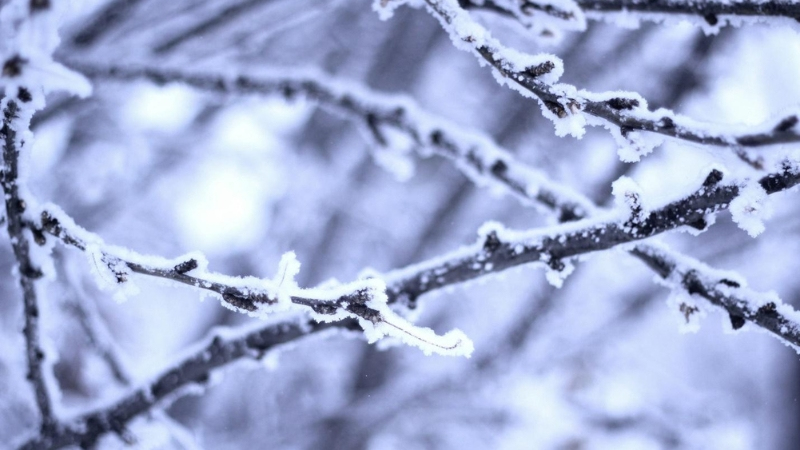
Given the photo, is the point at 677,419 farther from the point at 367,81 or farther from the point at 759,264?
the point at 367,81

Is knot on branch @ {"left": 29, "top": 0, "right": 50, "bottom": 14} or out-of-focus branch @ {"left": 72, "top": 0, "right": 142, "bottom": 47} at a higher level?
out-of-focus branch @ {"left": 72, "top": 0, "right": 142, "bottom": 47}

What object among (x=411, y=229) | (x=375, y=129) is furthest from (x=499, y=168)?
(x=411, y=229)

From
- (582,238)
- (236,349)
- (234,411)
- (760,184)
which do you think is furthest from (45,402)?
(234,411)

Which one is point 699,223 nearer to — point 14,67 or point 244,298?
point 244,298

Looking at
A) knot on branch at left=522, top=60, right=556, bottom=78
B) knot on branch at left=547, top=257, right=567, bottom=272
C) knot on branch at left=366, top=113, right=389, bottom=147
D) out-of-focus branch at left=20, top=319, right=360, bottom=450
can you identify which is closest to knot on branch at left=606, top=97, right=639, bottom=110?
knot on branch at left=522, top=60, right=556, bottom=78

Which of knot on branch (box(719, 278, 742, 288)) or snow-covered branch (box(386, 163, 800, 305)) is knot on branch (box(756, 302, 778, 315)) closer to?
knot on branch (box(719, 278, 742, 288))

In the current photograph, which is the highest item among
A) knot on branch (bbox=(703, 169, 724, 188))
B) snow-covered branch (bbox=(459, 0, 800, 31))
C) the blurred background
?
the blurred background
